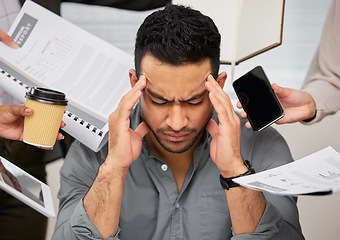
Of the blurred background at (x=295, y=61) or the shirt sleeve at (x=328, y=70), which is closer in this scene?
the shirt sleeve at (x=328, y=70)

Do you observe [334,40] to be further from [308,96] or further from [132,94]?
[132,94]

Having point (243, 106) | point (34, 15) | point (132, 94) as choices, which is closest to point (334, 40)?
point (243, 106)

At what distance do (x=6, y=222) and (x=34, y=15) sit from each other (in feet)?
2.91

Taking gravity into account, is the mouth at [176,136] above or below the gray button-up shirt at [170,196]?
above

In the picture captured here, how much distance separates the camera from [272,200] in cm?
140

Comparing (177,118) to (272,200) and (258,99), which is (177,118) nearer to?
(258,99)

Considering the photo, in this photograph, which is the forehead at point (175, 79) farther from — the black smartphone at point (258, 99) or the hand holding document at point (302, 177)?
the hand holding document at point (302, 177)

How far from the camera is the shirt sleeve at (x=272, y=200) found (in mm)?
1254

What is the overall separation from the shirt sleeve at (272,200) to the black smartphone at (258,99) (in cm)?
16

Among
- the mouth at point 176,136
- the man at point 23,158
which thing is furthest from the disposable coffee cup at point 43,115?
the man at point 23,158

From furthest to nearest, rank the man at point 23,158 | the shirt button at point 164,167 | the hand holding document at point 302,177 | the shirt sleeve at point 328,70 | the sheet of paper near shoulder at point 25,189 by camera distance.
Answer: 1. the man at point 23,158
2. the shirt sleeve at point 328,70
3. the shirt button at point 164,167
4. the sheet of paper near shoulder at point 25,189
5. the hand holding document at point 302,177

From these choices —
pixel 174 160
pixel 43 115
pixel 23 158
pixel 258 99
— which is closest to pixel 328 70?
pixel 258 99

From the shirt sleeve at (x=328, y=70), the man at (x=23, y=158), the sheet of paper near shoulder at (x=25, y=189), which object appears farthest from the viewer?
the man at (x=23, y=158)

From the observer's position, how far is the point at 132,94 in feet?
4.23
